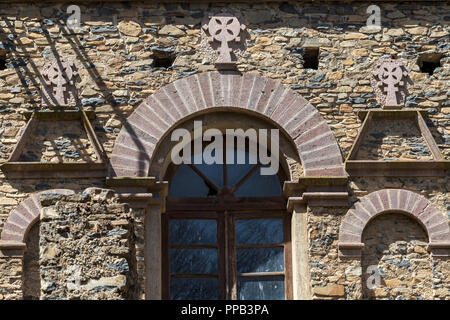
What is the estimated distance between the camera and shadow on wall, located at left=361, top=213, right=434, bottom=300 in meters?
13.8

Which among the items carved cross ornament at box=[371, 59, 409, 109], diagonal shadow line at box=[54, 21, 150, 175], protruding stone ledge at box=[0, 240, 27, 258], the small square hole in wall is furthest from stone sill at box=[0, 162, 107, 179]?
the small square hole in wall

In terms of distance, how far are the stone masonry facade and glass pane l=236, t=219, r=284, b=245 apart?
41 centimetres

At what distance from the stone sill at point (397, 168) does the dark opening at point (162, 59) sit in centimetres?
238

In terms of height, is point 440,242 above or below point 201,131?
below

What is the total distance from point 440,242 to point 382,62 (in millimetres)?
2242

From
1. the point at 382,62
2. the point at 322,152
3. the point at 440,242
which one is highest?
the point at 382,62

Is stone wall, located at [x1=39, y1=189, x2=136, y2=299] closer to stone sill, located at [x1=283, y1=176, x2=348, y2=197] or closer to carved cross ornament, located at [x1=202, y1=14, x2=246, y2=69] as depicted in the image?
stone sill, located at [x1=283, y1=176, x2=348, y2=197]

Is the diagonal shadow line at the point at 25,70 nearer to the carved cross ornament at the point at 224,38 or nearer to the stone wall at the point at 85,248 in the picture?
the carved cross ornament at the point at 224,38

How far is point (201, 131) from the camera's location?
47.7 ft

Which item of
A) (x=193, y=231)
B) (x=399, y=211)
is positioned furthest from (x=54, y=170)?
(x=399, y=211)

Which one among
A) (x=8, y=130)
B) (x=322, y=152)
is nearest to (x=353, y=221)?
(x=322, y=152)

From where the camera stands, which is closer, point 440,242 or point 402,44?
point 440,242

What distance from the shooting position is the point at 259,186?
14.7 metres

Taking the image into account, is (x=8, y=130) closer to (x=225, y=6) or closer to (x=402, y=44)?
(x=225, y=6)
